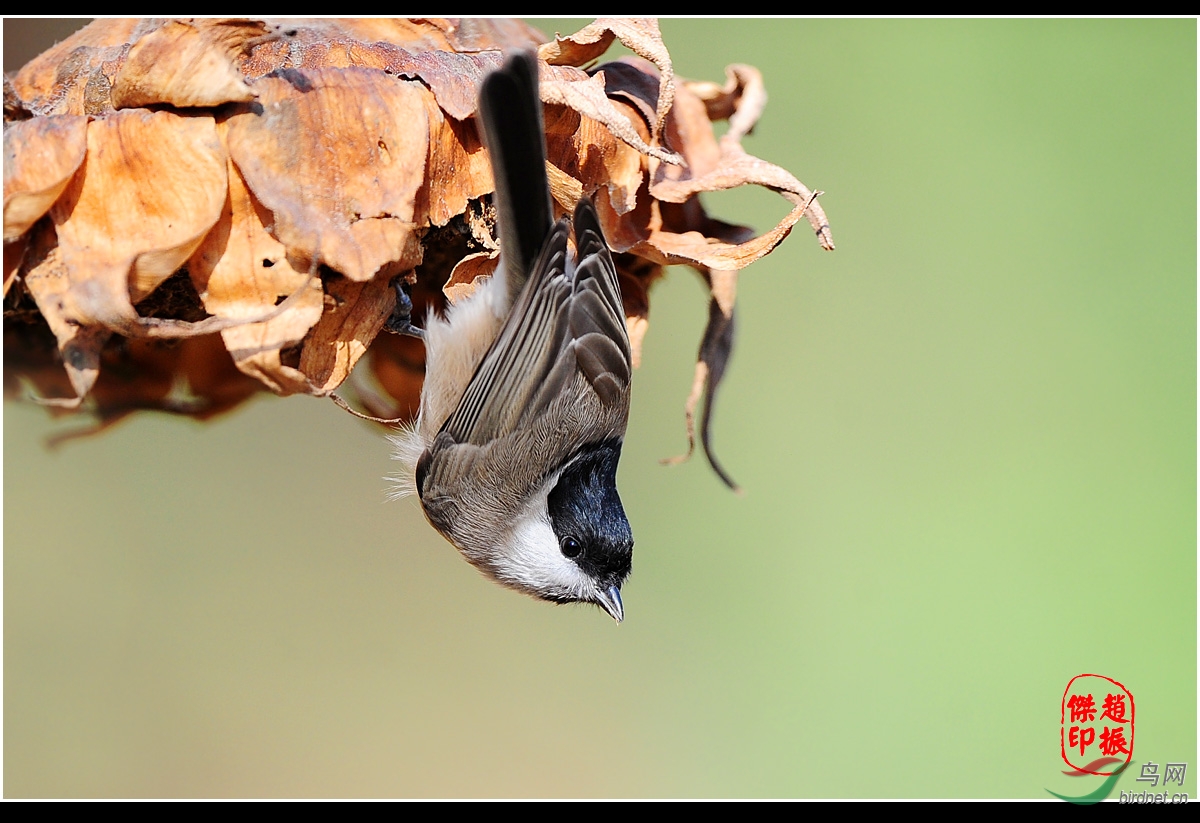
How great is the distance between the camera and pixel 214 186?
1.22m

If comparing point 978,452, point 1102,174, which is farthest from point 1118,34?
point 978,452

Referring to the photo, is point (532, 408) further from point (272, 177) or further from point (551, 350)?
point (272, 177)

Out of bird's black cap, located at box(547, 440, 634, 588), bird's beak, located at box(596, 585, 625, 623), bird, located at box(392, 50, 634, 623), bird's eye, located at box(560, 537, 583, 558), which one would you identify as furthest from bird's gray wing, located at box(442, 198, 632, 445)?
bird's beak, located at box(596, 585, 625, 623)

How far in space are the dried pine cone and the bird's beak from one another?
929mm

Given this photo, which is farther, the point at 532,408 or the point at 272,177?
the point at 532,408

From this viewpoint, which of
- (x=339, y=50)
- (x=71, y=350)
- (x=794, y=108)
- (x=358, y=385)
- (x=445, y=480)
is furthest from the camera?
(x=794, y=108)

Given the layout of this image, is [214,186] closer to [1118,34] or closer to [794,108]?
[794,108]

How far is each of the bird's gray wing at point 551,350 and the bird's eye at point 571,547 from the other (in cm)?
32

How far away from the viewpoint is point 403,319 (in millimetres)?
1627

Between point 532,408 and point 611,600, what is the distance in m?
0.50

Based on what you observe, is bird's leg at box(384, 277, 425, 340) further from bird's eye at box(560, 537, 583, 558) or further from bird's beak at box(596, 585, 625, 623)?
bird's beak at box(596, 585, 625, 623)

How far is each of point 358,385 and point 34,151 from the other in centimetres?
67

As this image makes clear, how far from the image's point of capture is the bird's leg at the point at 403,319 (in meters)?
1.47

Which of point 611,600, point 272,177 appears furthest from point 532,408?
point 272,177
